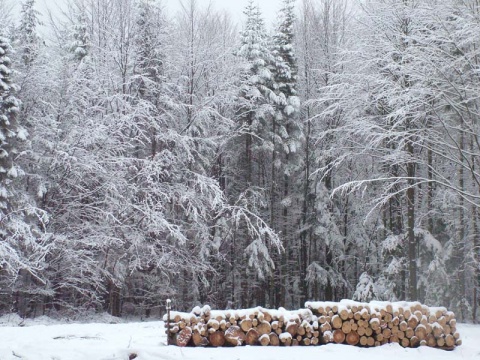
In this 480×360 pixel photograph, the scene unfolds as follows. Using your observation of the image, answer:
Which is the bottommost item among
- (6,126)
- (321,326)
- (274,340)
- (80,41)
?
(274,340)

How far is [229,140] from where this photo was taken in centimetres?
2311

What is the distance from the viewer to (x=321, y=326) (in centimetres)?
907

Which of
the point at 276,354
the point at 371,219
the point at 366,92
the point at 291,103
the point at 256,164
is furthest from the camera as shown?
the point at 256,164

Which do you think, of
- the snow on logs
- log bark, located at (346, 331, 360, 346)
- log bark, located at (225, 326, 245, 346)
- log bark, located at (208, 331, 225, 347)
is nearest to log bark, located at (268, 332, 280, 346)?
the snow on logs

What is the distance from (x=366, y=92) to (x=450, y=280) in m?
8.58

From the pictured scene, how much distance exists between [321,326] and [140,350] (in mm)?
3521

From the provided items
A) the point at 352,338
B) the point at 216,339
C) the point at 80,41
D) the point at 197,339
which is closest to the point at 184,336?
the point at 197,339

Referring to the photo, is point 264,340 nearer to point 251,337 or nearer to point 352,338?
point 251,337

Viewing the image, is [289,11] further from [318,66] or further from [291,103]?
[291,103]

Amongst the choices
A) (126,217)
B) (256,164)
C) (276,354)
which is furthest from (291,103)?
(276,354)

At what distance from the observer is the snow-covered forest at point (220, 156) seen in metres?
14.7

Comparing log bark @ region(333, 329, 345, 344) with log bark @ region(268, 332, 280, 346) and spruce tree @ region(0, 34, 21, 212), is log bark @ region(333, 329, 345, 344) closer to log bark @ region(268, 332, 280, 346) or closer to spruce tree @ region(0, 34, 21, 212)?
log bark @ region(268, 332, 280, 346)

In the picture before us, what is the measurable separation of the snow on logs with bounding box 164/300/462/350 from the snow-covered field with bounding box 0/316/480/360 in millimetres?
256

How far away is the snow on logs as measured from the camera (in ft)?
28.2
